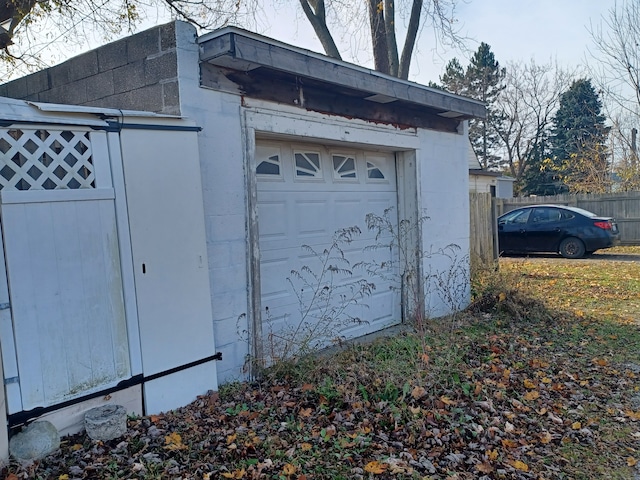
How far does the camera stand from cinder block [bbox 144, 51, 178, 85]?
3838mm

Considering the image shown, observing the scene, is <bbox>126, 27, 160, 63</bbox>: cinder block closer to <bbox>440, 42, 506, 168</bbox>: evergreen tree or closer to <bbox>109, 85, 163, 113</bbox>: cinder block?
<bbox>109, 85, 163, 113</bbox>: cinder block

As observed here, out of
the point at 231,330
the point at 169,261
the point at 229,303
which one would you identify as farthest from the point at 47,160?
the point at 231,330

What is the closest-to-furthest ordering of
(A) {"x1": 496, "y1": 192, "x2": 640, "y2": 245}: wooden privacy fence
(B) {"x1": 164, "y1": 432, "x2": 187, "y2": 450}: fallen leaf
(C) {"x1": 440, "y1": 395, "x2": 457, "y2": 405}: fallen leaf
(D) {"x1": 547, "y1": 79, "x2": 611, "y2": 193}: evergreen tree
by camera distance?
1. (B) {"x1": 164, "y1": 432, "x2": 187, "y2": 450}: fallen leaf
2. (C) {"x1": 440, "y1": 395, "x2": 457, "y2": 405}: fallen leaf
3. (A) {"x1": 496, "y1": 192, "x2": 640, "y2": 245}: wooden privacy fence
4. (D) {"x1": 547, "y1": 79, "x2": 611, "y2": 193}: evergreen tree

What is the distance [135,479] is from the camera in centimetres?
266

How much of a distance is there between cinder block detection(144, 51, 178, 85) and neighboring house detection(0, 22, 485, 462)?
0.05 ft

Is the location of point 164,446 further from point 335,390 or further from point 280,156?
point 280,156

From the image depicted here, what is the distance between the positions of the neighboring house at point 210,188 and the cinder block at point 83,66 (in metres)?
0.02

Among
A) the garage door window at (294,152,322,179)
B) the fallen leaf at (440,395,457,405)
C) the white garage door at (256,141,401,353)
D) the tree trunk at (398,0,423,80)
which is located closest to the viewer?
the fallen leaf at (440,395,457,405)

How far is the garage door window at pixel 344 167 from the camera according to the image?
5.72 metres

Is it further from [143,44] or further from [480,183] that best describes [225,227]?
[480,183]

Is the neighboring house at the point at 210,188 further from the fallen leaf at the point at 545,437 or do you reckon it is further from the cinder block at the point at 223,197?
the fallen leaf at the point at 545,437

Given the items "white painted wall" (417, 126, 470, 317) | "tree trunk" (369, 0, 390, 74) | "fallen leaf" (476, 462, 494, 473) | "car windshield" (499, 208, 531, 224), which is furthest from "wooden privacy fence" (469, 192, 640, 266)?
"fallen leaf" (476, 462, 494, 473)

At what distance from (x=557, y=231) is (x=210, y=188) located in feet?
35.7

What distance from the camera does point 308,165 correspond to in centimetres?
537
